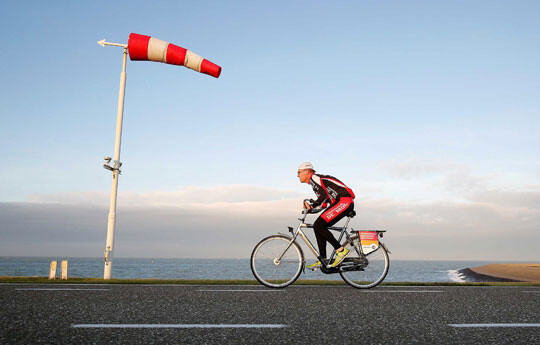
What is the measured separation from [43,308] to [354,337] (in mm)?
3602

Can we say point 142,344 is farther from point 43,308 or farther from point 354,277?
point 354,277

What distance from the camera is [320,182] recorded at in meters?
8.16

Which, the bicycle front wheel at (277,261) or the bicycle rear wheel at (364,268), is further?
the bicycle rear wheel at (364,268)

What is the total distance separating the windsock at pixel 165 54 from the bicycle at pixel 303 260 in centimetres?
756

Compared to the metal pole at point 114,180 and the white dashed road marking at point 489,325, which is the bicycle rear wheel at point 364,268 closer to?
the white dashed road marking at point 489,325

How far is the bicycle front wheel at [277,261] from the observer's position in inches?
322

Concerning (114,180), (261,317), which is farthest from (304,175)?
(114,180)

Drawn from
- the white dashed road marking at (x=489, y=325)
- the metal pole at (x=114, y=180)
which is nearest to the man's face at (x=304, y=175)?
the white dashed road marking at (x=489, y=325)

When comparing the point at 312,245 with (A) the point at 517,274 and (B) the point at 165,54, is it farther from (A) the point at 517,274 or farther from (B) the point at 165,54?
(A) the point at 517,274

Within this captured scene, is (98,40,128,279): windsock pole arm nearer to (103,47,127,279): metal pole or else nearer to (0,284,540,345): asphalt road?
(103,47,127,279): metal pole

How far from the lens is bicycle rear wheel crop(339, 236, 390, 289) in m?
8.34

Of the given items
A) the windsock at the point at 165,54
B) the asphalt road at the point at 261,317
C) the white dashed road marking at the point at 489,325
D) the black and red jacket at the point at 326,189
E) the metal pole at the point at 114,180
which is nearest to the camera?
the asphalt road at the point at 261,317

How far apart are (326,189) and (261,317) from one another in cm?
381

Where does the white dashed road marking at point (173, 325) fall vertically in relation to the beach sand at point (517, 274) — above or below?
above
